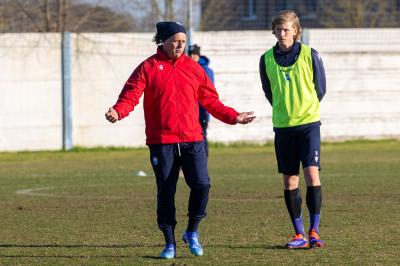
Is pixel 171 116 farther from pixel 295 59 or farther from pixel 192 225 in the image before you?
pixel 295 59

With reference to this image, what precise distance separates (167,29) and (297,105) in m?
1.42

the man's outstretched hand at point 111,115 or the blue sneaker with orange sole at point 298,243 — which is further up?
the man's outstretched hand at point 111,115

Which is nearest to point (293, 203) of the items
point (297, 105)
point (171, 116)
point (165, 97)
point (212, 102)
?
point (297, 105)

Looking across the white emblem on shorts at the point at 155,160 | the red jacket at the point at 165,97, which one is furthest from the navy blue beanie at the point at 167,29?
the white emblem on shorts at the point at 155,160

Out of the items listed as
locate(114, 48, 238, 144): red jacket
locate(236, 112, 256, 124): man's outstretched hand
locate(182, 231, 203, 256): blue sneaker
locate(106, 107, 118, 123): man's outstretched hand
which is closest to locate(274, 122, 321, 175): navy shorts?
locate(236, 112, 256, 124): man's outstretched hand

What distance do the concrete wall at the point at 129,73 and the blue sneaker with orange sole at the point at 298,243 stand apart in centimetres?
1485

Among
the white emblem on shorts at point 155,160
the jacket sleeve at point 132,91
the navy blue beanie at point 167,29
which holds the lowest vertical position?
the white emblem on shorts at point 155,160

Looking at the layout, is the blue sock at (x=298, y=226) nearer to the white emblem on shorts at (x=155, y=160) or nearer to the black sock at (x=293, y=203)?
the black sock at (x=293, y=203)

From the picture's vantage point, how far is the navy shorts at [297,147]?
8750mm

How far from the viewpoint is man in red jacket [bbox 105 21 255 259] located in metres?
8.04

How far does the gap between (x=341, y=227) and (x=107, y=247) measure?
2.47 metres

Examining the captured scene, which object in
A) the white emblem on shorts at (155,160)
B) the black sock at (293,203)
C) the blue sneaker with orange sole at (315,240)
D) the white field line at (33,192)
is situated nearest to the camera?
the white emblem on shorts at (155,160)

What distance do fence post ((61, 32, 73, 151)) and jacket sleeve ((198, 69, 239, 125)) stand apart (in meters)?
15.0

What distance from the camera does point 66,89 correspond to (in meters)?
23.1
